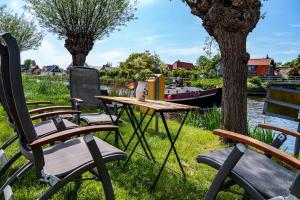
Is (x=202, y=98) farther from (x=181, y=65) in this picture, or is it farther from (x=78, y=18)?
(x=181, y=65)

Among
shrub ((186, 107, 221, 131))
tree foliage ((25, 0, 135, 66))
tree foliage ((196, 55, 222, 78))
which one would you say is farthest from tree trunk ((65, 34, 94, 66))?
shrub ((186, 107, 221, 131))

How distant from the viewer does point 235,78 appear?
17.7 ft

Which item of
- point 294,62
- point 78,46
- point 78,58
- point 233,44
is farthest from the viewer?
point 294,62

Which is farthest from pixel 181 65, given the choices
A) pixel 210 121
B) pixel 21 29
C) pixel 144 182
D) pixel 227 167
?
pixel 227 167

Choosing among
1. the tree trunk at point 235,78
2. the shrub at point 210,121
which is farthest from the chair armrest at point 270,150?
the shrub at point 210,121

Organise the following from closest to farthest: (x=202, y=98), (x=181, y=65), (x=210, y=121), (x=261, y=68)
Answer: (x=210, y=121)
(x=202, y=98)
(x=261, y=68)
(x=181, y=65)

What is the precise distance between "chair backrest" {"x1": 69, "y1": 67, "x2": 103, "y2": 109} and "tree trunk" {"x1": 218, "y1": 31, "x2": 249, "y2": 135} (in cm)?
212

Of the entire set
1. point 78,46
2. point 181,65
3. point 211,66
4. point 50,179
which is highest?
point 78,46

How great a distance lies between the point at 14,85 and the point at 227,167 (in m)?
1.27

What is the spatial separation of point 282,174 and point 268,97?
124 inches

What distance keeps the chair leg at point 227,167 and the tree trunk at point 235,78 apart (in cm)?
353

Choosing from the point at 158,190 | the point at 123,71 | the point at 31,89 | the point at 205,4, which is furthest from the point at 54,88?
the point at 123,71

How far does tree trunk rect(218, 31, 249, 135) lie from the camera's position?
17.6ft

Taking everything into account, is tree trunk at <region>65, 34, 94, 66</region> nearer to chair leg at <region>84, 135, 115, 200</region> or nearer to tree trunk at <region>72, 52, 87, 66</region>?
tree trunk at <region>72, 52, 87, 66</region>
